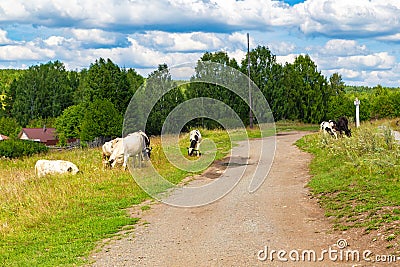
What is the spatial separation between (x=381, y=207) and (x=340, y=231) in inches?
50.4

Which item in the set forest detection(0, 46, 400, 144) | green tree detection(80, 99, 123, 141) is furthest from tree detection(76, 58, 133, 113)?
green tree detection(80, 99, 123, 141)

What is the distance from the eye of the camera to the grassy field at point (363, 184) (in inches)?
350

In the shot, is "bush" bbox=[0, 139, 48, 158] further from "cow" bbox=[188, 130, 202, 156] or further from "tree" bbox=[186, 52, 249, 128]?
"cow" bbox=[188, 130, 202, 156]

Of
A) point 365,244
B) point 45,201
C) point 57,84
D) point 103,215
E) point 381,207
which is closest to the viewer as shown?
point 365,244

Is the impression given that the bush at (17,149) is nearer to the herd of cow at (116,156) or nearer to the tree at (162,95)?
the tree at (162,95)

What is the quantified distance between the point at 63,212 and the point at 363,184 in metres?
7.12

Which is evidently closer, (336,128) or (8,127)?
(336,128)

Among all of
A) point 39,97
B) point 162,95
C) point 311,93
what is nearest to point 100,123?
point 162,95

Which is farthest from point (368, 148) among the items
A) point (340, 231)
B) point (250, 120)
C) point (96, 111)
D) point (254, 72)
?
point (254, 72)

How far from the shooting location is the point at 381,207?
372 inches

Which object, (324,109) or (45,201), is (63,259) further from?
(324,109)

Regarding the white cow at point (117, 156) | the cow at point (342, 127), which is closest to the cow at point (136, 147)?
the white cow at point (117, 156)

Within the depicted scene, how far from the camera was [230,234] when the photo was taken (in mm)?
9016

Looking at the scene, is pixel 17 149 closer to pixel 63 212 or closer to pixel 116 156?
pixel 116 156
